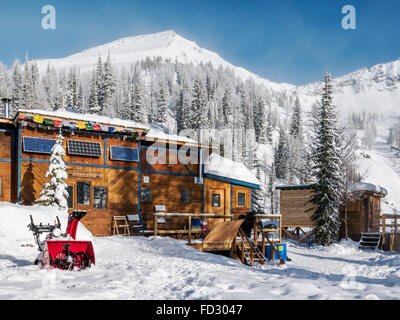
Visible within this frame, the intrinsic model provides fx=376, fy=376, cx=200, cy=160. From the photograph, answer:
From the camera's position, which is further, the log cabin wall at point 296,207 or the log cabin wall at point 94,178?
the log cabin wall at point 296,207

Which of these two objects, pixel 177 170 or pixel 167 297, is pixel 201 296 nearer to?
pixel 167 297

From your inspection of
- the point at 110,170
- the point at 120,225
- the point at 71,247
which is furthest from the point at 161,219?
the point at 71,247

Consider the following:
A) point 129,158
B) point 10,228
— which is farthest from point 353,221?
point 10,228

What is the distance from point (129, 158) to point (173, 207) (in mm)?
4150

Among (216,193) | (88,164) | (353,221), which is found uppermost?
(88,164)

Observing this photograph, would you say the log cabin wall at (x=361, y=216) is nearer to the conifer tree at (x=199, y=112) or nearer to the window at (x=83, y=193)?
the window at (x=83, y=193)

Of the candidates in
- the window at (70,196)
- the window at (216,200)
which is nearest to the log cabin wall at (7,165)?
the window at (70,196)

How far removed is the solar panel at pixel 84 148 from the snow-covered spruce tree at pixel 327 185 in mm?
15397

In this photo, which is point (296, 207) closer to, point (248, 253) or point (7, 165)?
point (248, 253)

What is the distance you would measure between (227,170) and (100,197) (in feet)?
30.6

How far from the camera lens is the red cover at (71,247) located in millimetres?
9125

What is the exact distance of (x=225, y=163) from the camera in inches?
1080

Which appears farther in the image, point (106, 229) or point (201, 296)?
point (106, 229)

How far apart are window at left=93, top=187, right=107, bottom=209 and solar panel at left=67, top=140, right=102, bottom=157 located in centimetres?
192
